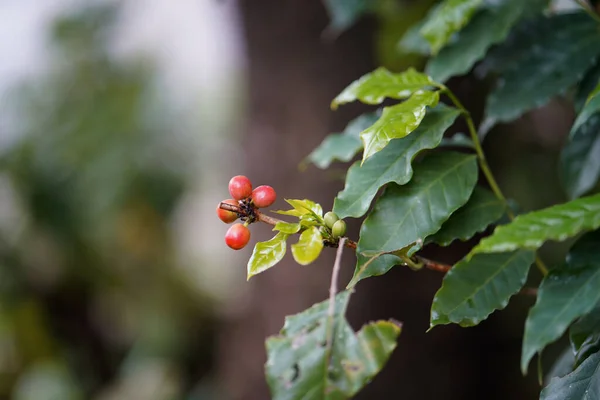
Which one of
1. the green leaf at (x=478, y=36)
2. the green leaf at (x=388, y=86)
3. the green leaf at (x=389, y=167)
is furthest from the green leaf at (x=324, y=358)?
the green leaf at (x=478, y=36)

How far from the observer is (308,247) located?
1.60 ft

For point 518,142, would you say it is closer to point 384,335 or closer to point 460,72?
point 460,72

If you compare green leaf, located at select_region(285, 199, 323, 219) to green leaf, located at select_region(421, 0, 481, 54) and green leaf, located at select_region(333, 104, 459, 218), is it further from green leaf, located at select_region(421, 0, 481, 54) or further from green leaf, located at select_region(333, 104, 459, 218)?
green leaf, located at select_region(421, 0, 481, 54)

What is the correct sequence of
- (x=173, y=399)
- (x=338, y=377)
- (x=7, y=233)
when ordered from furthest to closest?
(x=7, y=233) → (x=173, y=399) → (x=338, y=377)

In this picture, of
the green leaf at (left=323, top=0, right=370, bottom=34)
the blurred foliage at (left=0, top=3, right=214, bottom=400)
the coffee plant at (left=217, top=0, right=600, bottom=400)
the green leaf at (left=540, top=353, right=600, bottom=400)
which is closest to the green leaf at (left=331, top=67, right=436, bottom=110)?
the coffee plant at (left=217, top=0, right=600, bottom=400)

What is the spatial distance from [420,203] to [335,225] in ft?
0.34

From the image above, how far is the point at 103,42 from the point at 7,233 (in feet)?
4.30

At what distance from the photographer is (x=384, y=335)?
48 cm

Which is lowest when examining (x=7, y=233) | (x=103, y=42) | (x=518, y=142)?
(x=518, y=142)

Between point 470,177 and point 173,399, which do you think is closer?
point 470,177

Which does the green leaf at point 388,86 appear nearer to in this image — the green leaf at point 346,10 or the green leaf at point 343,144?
the green leaf at point 343,144

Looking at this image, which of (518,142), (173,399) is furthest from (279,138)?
(173,399)

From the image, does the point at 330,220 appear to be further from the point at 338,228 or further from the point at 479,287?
the point at 479,287

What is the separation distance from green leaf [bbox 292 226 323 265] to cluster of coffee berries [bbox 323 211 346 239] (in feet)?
0.07
